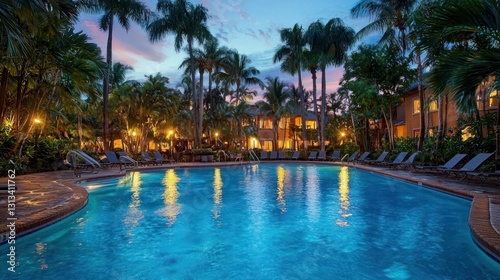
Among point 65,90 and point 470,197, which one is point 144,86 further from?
point 470,197

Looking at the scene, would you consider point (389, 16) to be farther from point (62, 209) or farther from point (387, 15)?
point (62, 209)

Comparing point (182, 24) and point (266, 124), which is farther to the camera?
point (266, 124)

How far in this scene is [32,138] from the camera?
16.0 m

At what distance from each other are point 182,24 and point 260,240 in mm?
23855

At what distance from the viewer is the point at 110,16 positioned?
74.1 ft

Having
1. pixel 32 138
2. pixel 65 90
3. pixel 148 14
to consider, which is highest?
pixel 148 14

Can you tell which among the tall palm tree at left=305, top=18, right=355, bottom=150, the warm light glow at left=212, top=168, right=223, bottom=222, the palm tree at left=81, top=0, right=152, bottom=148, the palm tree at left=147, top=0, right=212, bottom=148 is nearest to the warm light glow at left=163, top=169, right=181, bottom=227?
the warm light glow at left=212, top=168, right=223, bottom=222

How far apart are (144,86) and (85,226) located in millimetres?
24022

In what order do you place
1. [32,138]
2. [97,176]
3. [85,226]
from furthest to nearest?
1. [32,138]
2. [97,176]
3. [85,226]

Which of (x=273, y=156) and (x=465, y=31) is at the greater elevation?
(x=465, y=31)

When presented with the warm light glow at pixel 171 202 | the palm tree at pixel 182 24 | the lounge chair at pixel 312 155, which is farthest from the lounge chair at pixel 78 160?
the lounge chair at pixel 312 155

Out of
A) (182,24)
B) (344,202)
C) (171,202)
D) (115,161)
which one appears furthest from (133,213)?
(182,24)

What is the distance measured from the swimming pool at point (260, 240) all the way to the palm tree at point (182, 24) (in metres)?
19.3

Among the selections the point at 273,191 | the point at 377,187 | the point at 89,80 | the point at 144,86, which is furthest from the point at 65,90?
the point at 144,86
